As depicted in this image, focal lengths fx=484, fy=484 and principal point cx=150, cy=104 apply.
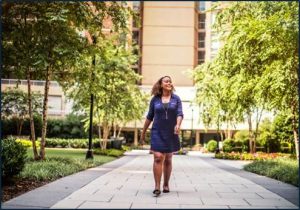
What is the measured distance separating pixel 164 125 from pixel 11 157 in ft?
9.45

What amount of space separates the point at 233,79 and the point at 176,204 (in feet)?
30.4

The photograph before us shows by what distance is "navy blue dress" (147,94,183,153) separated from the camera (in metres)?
8.20

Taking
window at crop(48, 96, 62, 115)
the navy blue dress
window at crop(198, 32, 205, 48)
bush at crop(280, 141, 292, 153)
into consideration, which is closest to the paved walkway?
the navy blue dress

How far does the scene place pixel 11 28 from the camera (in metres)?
12.3

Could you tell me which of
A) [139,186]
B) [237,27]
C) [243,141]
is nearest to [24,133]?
[243,141]

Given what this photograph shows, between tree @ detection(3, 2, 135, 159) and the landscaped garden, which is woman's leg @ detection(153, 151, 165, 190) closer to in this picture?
the landscaped garden

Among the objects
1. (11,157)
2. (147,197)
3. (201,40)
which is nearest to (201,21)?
(201,40)

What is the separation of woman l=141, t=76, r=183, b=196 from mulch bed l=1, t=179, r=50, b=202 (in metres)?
2.33

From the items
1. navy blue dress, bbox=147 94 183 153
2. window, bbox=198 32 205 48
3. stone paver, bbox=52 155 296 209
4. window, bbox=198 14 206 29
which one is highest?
window, bbox=198 14 206 29

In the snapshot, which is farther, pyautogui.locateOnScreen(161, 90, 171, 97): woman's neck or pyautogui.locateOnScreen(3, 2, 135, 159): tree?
pyautogui.locateOnScreen(3, 2, 135, 159): tree

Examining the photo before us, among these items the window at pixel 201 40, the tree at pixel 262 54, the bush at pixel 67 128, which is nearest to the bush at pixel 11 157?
the tree at pixel 262 54

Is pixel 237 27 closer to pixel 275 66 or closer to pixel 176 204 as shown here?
pixel 275 66

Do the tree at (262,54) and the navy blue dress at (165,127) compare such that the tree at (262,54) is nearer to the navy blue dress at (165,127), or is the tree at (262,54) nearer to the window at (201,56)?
the navy blue dress at (165,127)

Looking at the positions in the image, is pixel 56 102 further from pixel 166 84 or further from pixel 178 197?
pixel 178 197
